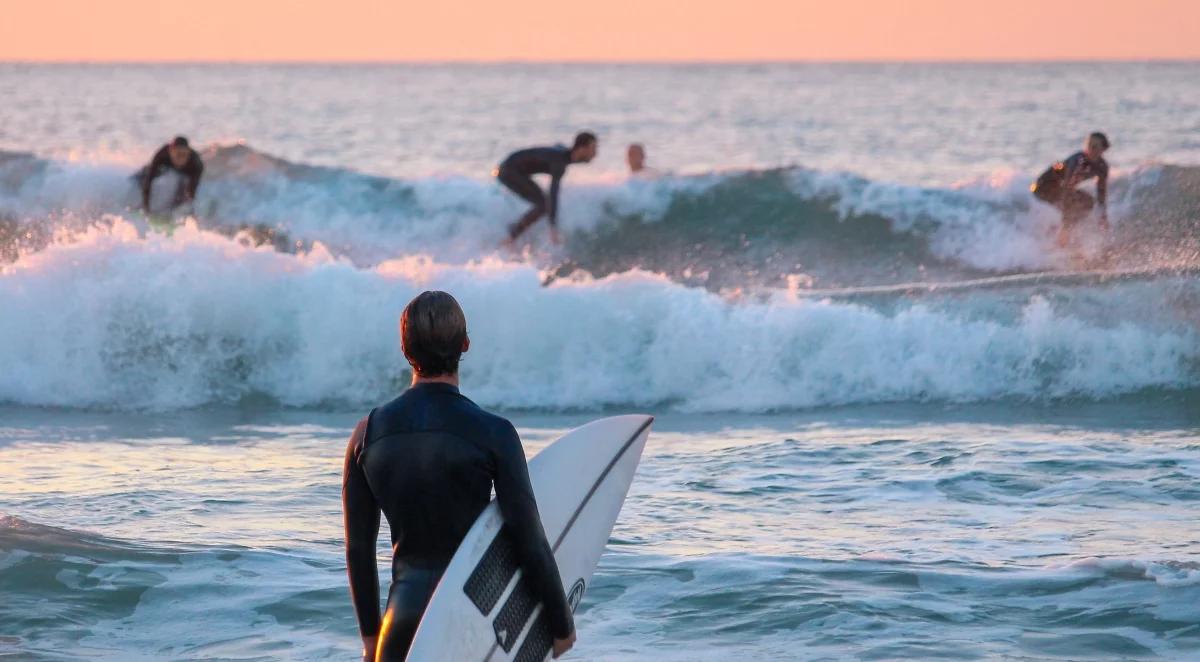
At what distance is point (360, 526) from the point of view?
352cm

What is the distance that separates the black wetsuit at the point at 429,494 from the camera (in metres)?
3.39

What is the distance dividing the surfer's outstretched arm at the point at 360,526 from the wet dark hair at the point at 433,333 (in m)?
0.19

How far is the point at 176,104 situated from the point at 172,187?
144ft

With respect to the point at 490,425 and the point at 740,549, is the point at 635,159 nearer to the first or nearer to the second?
the point at 740,549

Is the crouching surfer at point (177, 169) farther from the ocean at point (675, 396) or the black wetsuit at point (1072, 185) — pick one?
the black wetsuit at point (1072, 185)

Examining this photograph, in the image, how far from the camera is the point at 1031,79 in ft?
236

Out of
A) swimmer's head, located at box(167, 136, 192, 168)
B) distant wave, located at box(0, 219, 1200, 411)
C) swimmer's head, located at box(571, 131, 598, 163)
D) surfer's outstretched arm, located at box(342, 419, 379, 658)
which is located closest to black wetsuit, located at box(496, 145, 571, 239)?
swimmer's head, located at box(571, 131, 598, 163)

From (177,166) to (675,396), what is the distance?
8.82 m

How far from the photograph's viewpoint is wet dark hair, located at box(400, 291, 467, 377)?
336 cm

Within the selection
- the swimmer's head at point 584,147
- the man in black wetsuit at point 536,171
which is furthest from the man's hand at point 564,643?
the man in black wetsuit at point 536,171

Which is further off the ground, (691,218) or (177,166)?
(177,166)

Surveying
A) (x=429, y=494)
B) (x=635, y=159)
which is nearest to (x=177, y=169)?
(x=635, y=159)

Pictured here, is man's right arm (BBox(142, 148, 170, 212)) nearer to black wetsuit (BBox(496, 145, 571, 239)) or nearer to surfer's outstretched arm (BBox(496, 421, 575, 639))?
black wetsuit (BBox(496, 145, 571, 239))

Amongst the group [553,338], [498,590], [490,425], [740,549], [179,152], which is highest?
[179,152]
